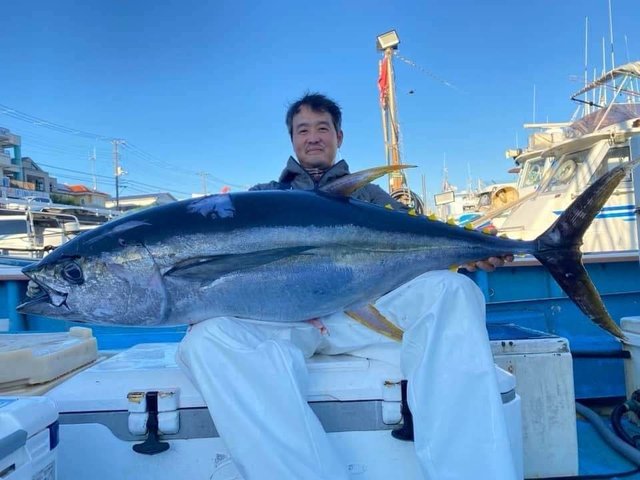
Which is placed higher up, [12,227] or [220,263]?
[12,227]

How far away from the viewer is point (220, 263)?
57.7 inches

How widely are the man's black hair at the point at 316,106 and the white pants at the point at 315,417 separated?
1288 mm

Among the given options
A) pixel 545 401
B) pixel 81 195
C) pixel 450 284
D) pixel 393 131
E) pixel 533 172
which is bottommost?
pixel 545 401

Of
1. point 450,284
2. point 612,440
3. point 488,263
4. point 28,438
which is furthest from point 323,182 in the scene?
point 612,440

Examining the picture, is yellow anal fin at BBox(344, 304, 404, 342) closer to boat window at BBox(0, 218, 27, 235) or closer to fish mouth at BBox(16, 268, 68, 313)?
fish mouth at BBox(16, 268, 68, 313)

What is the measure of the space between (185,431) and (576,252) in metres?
1.48

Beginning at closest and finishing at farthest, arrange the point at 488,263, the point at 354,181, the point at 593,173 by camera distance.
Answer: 1. the point at 354,181
2. the point at 488,263
3. the point at 593,173

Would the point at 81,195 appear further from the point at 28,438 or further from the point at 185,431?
the point at 28,438

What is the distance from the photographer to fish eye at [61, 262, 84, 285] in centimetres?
144

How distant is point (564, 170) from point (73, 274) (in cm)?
804

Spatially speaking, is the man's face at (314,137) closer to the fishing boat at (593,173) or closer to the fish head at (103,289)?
the fish head at (103,289)

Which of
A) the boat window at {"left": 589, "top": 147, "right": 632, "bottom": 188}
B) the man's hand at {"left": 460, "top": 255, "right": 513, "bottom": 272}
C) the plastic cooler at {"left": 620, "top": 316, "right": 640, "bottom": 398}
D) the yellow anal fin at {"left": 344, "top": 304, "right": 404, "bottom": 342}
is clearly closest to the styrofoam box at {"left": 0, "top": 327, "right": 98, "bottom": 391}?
the yellow anal fin at {"left": 344, "top": 304, "right": 404, "bottom": 342}

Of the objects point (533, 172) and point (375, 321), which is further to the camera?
point (533, 172)

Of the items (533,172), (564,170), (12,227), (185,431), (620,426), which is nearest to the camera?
(185,431)
